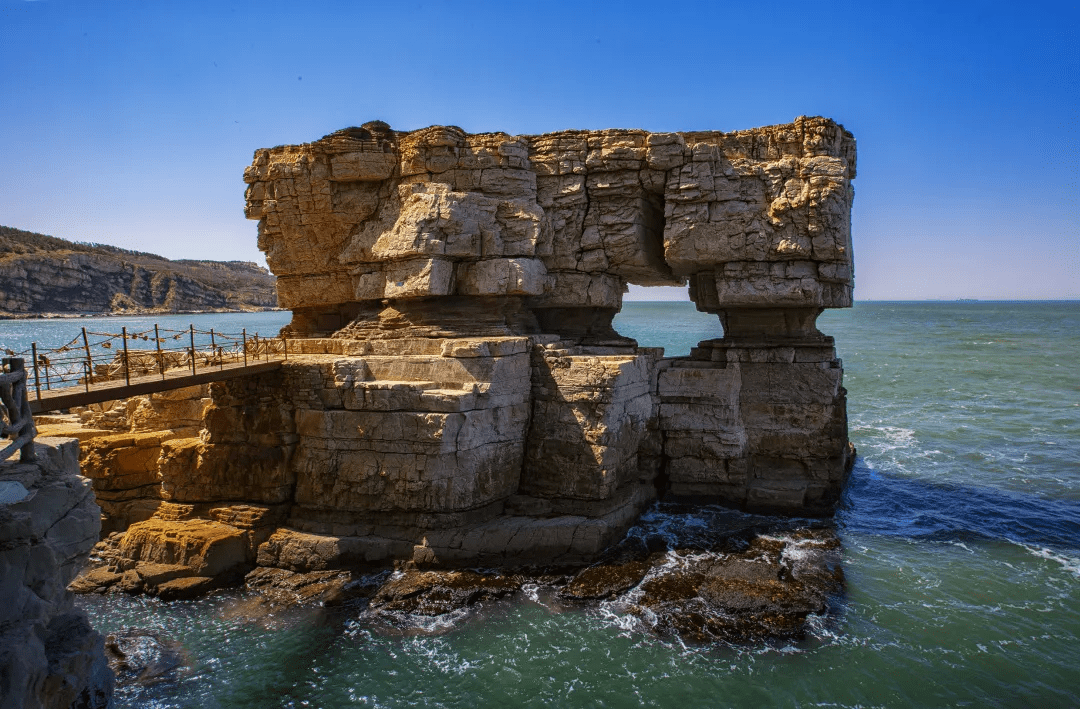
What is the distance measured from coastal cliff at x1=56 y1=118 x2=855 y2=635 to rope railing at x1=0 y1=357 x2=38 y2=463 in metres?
5.44

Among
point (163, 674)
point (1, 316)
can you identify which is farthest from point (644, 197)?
point (1, 316)

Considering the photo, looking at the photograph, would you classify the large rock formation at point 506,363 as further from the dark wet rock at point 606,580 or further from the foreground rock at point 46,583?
the foreground rock at point 46,583

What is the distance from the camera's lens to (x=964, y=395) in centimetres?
3050

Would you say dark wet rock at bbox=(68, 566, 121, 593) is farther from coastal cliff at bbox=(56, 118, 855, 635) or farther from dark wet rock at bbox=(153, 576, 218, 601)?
dark wet rock at bbox=(153, 576, 218, 601)

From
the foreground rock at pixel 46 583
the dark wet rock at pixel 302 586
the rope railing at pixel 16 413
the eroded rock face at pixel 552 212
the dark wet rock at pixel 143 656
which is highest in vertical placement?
the eroded rock face at pixel 552 212

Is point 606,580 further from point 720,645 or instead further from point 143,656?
point 143,656

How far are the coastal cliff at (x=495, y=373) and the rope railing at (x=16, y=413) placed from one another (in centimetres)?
544

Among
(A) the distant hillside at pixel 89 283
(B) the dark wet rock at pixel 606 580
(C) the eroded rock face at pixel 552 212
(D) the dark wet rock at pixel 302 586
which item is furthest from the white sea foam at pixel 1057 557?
(A) the distant hillside at pixel 89 283

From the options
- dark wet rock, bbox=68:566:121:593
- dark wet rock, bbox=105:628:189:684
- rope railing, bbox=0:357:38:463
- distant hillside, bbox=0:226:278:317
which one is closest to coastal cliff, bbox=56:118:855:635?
dark wet rock, bbox=68:566:121:593

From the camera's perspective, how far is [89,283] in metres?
59.1

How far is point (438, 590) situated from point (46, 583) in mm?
5979

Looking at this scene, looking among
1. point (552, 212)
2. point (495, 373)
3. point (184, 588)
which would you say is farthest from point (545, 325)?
point (184, 588)

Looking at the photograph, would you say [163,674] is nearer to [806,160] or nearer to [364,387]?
[364,387]

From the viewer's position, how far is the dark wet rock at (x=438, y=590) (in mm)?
11281
